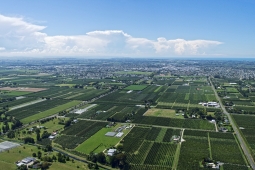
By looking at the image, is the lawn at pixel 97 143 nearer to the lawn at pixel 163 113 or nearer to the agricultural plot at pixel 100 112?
the agricultural plot at pixel 100 112

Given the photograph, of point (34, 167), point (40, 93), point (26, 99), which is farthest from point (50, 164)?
point (40, 93)

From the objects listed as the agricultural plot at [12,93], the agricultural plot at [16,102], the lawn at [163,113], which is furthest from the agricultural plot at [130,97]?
the agricultural plot at [12,93]

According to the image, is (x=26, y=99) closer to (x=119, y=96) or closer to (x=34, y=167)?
(x=119, y=96)

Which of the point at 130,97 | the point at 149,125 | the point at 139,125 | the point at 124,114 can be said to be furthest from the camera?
the point at 130,97

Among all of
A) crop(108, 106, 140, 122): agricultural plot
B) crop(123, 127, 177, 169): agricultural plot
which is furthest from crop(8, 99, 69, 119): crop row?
crop(123, 127, 177, 169): agricultural plot

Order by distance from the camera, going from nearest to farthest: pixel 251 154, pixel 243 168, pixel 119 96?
pixel 243 168
pixel 251 154
pixel 119 96

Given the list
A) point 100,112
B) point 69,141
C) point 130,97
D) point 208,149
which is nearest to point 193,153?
point 208,149

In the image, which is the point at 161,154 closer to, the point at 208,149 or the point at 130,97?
the point at 208,149
